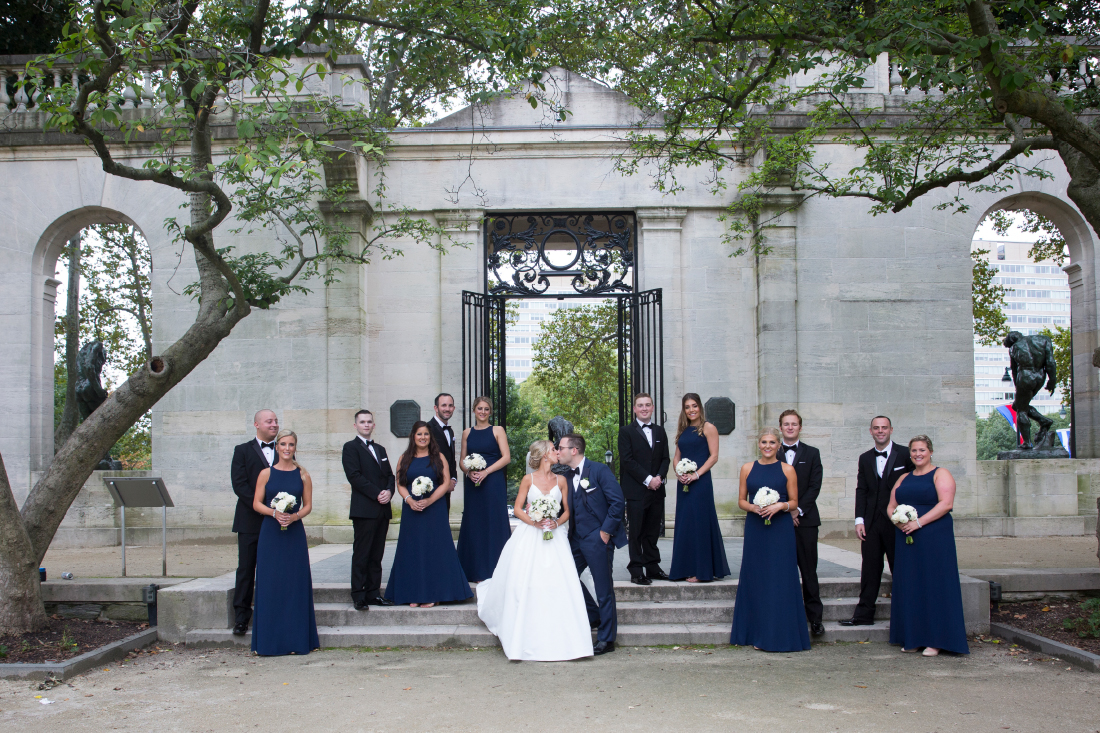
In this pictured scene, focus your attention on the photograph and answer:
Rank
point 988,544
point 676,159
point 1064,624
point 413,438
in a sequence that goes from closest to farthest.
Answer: point 1064,624
point 413,438
point 676,159
point 988,544

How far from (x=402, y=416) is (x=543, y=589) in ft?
19.1

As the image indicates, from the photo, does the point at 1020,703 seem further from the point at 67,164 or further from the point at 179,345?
the point at 67,164

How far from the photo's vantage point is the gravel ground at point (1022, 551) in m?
9.51

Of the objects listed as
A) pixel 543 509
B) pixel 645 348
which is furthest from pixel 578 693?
pixel 645 348

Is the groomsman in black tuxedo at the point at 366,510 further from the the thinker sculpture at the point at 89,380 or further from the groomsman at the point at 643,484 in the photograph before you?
the the thinker sculpture at the point at 89,380

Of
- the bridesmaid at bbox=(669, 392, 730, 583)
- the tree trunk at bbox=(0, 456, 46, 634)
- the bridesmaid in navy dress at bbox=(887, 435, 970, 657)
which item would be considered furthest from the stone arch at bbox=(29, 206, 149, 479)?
the bridesmaid in navy dress at bbox=(887, 435, 970, 657)

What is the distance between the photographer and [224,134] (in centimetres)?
1219

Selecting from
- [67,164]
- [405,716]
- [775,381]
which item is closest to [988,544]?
[775,381]

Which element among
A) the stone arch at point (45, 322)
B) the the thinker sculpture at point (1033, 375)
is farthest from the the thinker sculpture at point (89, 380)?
the the thinker sculpture at point (1033, 375)

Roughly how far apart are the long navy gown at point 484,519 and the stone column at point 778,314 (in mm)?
4769

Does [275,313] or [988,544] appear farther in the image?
[275,313]

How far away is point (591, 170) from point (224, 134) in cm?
520

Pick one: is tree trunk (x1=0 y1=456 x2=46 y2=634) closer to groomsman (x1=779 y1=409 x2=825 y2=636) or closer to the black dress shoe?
groomsman (x1=779 y1=409 x2=825 y2=636)

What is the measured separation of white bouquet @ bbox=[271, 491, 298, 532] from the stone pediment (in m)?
7.06
